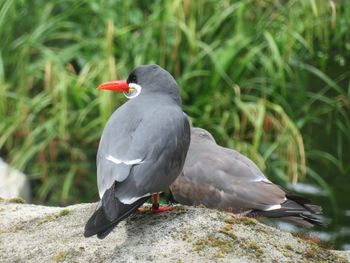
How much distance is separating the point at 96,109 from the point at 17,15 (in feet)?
3.21

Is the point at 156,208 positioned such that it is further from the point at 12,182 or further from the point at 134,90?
the point at 12,182

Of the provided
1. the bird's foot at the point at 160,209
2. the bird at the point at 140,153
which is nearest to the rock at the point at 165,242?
the bird's foot at the point at 160,209

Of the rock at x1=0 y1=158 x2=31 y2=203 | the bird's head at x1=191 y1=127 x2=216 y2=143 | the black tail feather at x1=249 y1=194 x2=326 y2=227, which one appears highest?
the bird's head at x1=191 y1=127 x2=216 y2=143

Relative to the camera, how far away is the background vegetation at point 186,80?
5.40m

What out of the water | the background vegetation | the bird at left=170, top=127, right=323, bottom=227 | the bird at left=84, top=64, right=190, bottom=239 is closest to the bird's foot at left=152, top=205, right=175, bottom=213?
the bird at left=84, top=64, right=190, bottom=239

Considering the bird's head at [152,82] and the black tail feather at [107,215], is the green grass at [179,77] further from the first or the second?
the black tail feather at [107,215]

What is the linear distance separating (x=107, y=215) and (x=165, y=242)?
256 mm

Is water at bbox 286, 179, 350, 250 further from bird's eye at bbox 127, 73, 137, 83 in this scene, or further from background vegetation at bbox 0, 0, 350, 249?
bird's eye at bbox 127, 73, 137, 83

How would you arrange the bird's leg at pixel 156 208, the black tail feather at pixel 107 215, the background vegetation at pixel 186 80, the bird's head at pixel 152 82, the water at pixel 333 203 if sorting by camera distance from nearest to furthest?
1. the black tail feather at pixel 107 215
2. the bird's leg at pixel 156 208
3. the bird's head at pixel 152 82
4. the background vegetation at pixel 186 80
5. the water at pixel 333 203

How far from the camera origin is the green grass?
540 cm

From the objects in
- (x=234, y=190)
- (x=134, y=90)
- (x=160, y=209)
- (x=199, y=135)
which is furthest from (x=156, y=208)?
(x=199, y=135)

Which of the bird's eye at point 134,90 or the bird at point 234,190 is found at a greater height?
the bird's eye at point 134,90

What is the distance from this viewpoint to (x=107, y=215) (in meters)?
2.80

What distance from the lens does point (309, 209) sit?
371cm
